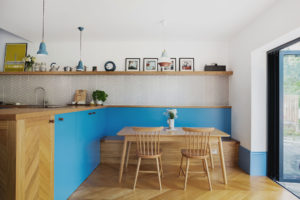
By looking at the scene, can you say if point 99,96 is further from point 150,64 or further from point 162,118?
point 162,118

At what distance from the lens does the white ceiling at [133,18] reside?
98.8 inches

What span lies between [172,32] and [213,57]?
1.23 m

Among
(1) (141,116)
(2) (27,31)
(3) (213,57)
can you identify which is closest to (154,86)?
(1) (141,116)

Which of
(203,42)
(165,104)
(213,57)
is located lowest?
(165,104)

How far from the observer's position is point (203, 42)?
4.02 m

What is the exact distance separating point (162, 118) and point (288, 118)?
90.7 inches

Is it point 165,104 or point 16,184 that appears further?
point 165,104

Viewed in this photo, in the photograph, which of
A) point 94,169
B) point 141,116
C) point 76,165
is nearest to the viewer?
point 76,165

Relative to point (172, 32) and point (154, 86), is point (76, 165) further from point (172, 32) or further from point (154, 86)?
point (172, 32)

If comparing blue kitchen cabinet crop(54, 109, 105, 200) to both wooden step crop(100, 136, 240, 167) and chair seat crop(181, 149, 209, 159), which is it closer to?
wooden step crop(100, 136, 240, 167)

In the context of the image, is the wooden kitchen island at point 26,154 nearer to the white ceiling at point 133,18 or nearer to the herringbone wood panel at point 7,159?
the herringbone wood panel at point 7,159

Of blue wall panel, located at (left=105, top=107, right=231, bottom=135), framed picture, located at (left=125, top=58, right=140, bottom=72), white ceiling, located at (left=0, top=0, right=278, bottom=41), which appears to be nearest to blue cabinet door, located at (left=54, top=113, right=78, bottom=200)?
blue wall panel, located at (left=105, top=107, right=231, bottom=135)

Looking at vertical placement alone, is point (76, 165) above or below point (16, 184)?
below

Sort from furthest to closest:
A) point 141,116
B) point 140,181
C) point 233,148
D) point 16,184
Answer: point 141,116 → point 233,148 → point 140,181 → point 16,184
